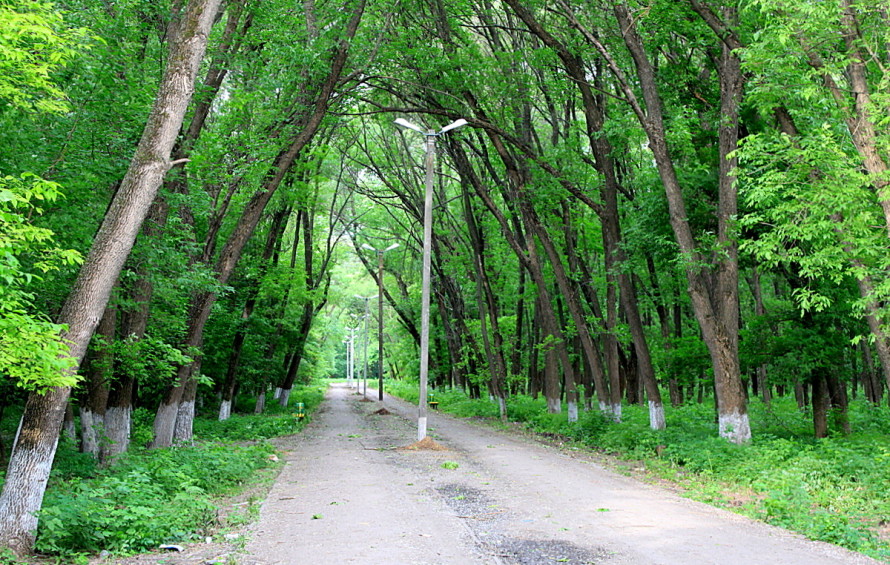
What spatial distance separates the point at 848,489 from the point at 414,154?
22187 mm

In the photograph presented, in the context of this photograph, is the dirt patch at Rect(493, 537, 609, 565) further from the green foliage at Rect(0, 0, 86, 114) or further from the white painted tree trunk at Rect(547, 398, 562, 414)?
the white painted tree trunk at Rect(547, 398, 562, 414)

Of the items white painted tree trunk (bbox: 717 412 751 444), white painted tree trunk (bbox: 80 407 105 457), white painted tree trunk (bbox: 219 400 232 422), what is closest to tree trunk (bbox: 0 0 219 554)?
white painted tree trunk (bbox: 80 407 105 457)

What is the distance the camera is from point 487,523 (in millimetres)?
7680

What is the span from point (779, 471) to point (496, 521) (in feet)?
16.4

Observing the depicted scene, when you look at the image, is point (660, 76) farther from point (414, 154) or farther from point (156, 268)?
point (414, 154)

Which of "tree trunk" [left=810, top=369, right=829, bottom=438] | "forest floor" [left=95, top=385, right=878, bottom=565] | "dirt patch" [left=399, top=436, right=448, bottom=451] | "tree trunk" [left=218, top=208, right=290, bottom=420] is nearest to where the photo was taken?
"forest floor" [left=95, top=385, right=878, bottom=565]

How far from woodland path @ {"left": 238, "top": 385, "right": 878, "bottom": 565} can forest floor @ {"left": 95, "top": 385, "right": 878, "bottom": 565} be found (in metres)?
0.01

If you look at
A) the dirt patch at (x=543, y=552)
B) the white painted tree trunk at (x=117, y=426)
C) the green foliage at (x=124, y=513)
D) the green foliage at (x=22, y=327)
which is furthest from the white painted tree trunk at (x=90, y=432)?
the dirt patch at (x=543, y=552)

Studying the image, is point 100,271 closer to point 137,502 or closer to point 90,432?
point 137,502

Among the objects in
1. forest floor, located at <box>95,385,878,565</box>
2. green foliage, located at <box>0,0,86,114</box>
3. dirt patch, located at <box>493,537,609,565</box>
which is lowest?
forest floor, located at <box>95,385,878,565</box>

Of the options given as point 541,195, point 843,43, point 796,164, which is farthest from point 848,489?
point 541,195

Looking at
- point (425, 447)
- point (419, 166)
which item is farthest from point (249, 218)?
point (419, 166)

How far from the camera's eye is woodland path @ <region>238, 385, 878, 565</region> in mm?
6238

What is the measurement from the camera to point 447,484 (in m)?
10.7
